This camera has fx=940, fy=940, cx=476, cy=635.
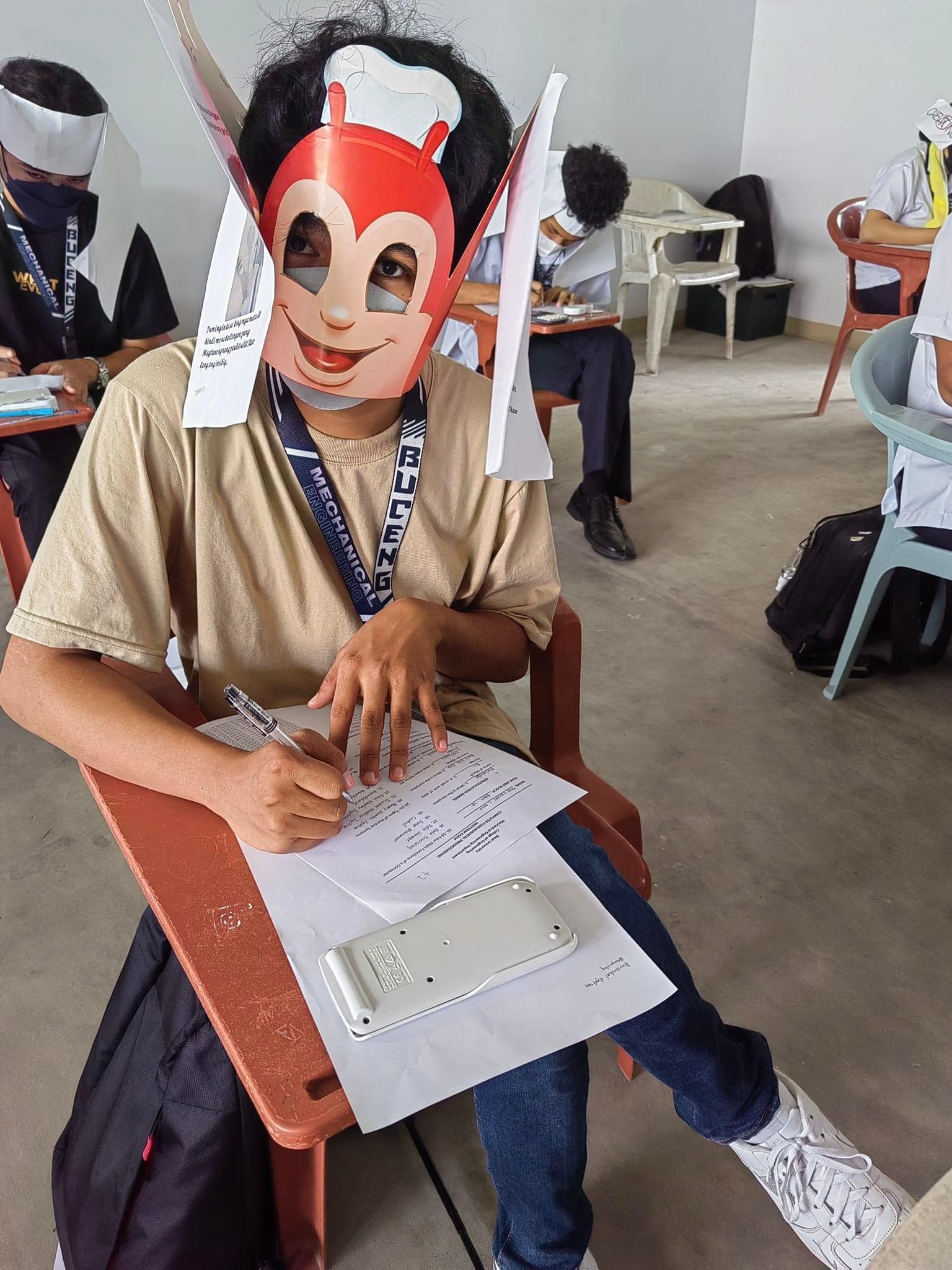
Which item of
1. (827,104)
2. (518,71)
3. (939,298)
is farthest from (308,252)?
(827,104)

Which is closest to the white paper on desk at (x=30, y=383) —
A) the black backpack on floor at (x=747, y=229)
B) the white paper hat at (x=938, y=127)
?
the white paper hat at (x=938, y=127)

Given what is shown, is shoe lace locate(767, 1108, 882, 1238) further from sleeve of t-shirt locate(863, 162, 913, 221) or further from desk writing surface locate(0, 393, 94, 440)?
sleeve of t-shirt locate(863, 162, 913, 221)

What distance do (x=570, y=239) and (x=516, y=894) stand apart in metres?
2.84

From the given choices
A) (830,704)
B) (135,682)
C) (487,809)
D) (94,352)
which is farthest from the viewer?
(94,352)

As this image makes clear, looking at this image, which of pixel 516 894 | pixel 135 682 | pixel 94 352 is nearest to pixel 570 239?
pixel 94 352

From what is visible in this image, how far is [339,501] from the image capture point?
98 centimetres

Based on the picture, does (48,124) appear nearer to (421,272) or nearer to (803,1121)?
(421,272)

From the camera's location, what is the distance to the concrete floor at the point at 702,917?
3.77ft

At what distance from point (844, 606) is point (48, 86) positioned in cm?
206

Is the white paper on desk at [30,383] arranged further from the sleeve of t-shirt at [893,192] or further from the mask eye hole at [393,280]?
the sleeve of t-shirt at [893,192]

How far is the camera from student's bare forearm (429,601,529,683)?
984mm

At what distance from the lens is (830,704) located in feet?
7.12

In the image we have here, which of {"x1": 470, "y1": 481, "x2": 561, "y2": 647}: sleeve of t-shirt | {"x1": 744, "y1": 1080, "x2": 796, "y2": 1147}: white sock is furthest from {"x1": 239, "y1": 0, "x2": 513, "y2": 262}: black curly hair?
{"x1": 744, "y1": 1080, "x2": 796, "y2": 1147}: white sock

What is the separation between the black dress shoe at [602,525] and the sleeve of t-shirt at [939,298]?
1.13 meters
